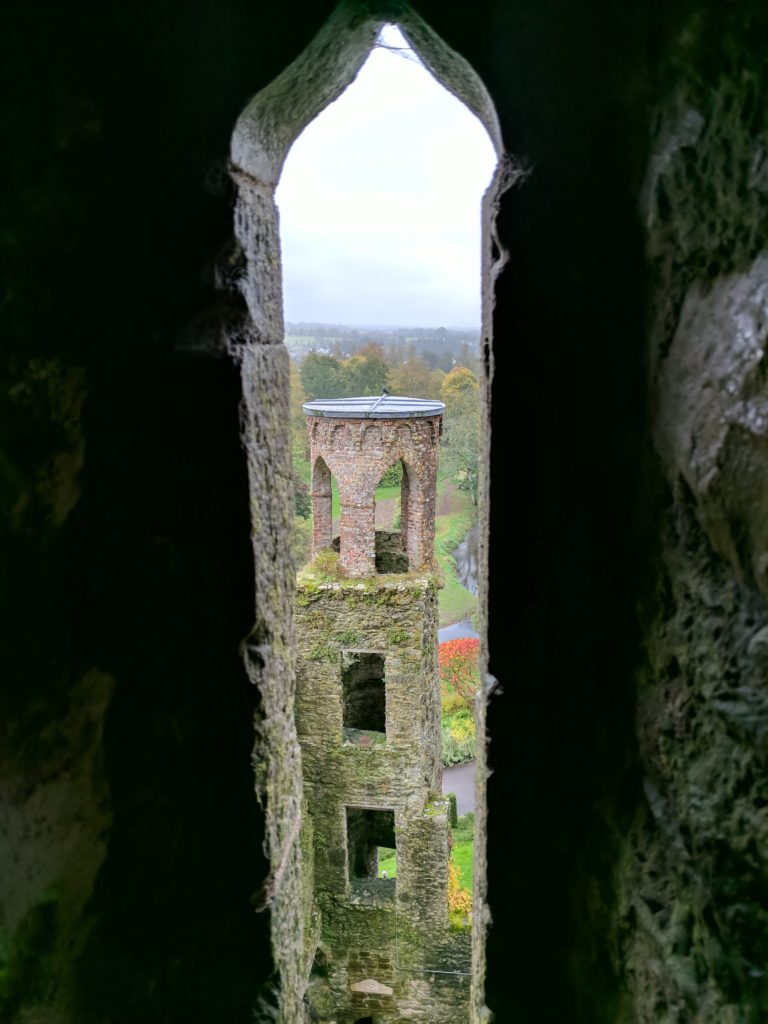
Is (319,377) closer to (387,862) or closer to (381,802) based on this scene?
(387,862)

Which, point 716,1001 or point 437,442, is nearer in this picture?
point 716,1001

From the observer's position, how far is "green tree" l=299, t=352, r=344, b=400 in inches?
651

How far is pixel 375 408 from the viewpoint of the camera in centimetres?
809

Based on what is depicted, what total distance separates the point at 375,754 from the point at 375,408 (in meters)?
3.63

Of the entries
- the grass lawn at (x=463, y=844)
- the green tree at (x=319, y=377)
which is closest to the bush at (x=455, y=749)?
the grass lawn at (x=463, y=844)

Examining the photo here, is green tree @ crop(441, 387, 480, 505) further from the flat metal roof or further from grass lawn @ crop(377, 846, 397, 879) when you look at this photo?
the flat metal roof

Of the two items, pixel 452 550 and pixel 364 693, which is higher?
pixel 364 693

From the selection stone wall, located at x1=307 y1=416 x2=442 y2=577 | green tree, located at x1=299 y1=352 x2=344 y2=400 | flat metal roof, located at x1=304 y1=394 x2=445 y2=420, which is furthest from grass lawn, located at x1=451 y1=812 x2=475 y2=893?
green tree, located at x1=299 y1=352 x2=344 y2=400

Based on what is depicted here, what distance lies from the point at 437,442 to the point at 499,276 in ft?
21.2

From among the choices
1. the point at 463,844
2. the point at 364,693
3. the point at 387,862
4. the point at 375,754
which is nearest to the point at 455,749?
the point at 463,844

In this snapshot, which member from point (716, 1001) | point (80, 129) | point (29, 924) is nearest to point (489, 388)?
point (80, 129)

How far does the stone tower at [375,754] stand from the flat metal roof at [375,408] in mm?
21

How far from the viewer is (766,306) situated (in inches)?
48.6

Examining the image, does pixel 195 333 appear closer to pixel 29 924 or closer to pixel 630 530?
pixel 630 530
